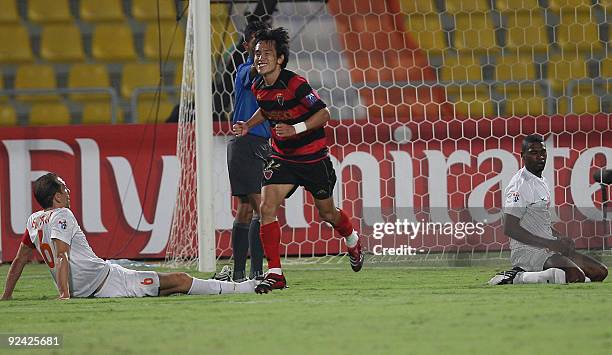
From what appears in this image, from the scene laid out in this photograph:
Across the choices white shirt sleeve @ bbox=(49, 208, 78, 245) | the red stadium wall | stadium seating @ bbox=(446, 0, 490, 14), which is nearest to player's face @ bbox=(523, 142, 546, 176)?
white shirt sleeve @ bbox=(49, 208, 78, 245)

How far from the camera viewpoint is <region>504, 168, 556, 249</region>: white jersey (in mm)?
6723

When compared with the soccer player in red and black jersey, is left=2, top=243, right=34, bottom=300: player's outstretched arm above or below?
below

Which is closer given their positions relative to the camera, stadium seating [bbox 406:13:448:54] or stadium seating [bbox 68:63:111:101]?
stadium seating [bbox 406:13:448:54]

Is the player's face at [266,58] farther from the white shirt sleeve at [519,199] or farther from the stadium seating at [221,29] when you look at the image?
the stadium seating at [221,29]

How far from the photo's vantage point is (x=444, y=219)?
873 cm

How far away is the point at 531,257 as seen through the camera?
680 centimetres

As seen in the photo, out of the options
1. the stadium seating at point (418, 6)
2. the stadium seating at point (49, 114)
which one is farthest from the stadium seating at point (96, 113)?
the stadium seating at point (418, 6)

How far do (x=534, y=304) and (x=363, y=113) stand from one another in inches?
176

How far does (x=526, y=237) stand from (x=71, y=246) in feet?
8.24

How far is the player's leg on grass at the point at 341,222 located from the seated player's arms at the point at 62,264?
5.13 ft

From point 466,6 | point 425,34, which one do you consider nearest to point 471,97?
point 425,34

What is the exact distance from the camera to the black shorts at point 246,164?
7.08 meters

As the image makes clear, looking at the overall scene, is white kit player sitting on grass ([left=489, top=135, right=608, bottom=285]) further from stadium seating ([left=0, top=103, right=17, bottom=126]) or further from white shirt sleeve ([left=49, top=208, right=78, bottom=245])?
stadium seating ([left=0, top=103, right=17, bottom=126])

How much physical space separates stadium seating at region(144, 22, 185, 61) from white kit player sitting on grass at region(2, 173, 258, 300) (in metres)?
4.81
